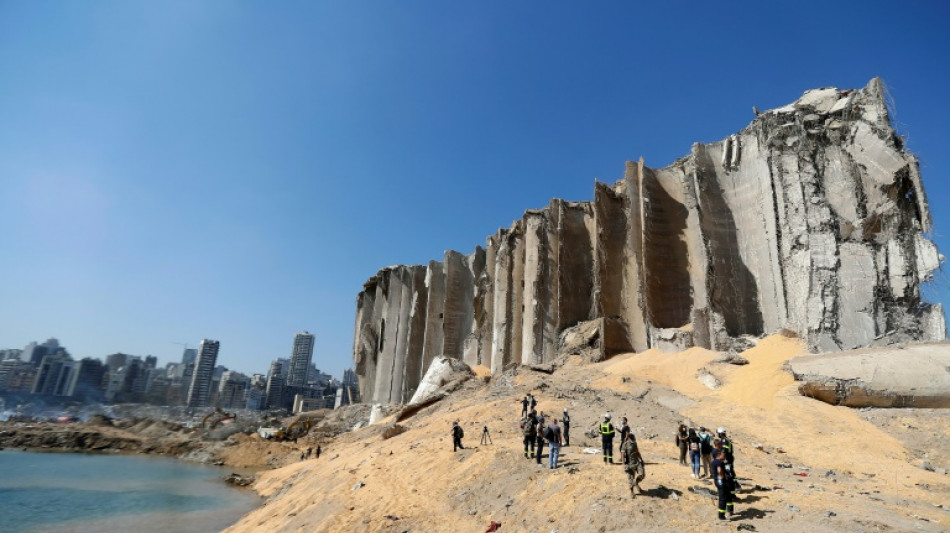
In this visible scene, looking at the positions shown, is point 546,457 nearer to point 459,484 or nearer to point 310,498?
point 459,484

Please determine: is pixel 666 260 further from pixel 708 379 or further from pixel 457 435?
pixel 457 435

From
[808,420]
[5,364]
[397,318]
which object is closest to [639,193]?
[808,420]

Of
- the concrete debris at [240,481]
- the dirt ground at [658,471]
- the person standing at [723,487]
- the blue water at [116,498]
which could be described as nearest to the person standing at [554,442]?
the dirt ground at [658,471]

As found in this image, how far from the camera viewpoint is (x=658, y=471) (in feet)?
32.9

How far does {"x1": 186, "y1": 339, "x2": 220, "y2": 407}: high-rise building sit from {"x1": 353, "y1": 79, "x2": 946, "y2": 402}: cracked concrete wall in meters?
136

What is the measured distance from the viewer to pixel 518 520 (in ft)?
30.6

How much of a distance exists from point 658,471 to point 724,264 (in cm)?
1909

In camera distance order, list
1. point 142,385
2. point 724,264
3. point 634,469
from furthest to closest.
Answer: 1. point 142,385
2. point 724,264
3. point 634,469

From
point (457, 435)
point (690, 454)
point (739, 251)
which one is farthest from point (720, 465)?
point (739, 251)

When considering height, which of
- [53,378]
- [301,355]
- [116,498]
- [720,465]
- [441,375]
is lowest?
[116,498]

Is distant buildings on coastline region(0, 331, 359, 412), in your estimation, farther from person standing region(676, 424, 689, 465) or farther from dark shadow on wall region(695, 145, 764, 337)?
person standing region(676, 424, 689, 465)

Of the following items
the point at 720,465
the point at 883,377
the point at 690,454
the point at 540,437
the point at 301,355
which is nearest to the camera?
the point at 720,465

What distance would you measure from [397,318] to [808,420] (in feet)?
144

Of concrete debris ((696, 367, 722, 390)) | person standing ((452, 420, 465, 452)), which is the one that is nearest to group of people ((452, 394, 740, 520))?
person standing ((452, 420, 465, 452))
